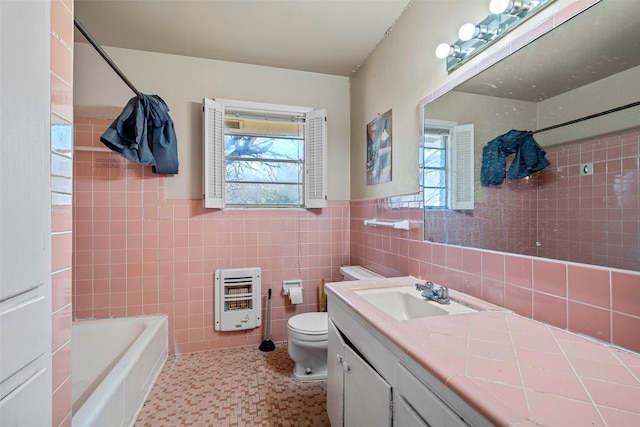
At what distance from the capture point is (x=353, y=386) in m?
1.12

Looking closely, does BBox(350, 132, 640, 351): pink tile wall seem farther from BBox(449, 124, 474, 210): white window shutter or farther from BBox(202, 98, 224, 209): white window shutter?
BBox(202, 98, 224, 209): white window shutter

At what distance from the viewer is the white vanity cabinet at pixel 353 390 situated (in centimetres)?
91

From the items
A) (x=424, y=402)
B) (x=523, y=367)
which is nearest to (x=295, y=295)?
(x=424, y=402)

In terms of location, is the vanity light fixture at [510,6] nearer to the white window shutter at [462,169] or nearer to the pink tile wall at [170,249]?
the white window shutter at [462,169]

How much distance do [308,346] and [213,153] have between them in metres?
1.64

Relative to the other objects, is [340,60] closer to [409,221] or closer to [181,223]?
[409,221]

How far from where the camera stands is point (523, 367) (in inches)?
26.4

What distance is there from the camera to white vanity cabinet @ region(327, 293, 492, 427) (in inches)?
25.7

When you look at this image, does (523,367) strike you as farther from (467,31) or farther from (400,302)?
(467,31)

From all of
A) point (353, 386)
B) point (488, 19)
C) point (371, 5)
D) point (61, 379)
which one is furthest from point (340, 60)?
point (61, 379)

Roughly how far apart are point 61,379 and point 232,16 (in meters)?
2.14

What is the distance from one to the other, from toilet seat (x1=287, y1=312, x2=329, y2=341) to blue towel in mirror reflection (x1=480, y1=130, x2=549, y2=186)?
50.9 inches

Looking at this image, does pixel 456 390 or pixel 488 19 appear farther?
pixel 488 19

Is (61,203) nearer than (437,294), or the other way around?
(61,203)
